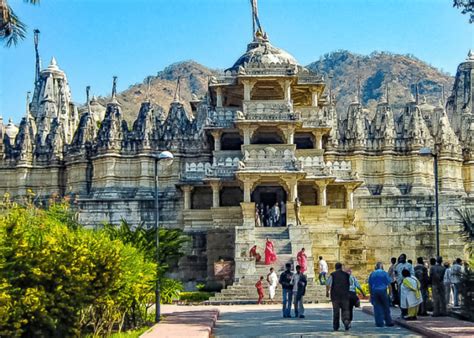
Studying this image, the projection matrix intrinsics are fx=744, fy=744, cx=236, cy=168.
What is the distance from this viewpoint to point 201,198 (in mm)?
42625

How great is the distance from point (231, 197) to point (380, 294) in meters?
23.8

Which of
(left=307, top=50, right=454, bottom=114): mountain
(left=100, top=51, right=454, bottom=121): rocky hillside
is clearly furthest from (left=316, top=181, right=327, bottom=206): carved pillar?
(left=307, top=50, right=454, bottom=114): mountain

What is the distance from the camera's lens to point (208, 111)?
43375mm

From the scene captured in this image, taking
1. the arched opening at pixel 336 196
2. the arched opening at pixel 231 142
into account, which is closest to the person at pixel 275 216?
the arched opening at pixel 336 196

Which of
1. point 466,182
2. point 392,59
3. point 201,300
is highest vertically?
point 392,59

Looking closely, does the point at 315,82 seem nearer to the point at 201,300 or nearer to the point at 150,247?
the point at 201,300

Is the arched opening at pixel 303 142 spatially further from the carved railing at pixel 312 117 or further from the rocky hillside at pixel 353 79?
the rocky hillside at pixel 353 79

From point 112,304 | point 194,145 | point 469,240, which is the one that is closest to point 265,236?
point 194,145

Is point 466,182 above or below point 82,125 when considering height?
below

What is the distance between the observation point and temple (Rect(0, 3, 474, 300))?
125ft

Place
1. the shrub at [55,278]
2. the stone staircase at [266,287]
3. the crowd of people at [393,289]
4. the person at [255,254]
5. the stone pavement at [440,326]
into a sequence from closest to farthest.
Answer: the shrub at [55,278], the stone pavement at [440,326], the crowd of people at [393,289], the stone staircase at [266,287], the person at [255,254]

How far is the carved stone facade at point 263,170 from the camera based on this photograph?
3850 cm

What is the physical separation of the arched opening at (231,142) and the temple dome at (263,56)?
4.03 meters

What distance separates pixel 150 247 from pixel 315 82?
70.6 ft
